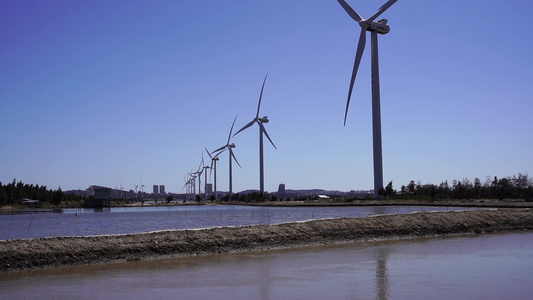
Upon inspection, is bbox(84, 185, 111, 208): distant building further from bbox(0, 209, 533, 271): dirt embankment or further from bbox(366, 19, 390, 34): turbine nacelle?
bbox(0, 209, 533, 271): dirt embankment

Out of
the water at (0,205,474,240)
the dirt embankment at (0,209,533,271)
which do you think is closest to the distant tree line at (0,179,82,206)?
the water at (0,205,474,240)

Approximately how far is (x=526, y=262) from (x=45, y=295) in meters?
15.4

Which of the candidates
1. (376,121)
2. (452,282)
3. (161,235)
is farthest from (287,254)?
(376,121)

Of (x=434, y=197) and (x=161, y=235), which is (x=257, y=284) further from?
(x=434, y=197)

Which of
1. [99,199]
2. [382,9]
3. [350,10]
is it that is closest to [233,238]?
[382,9]

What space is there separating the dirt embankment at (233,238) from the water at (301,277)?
2.28 ft

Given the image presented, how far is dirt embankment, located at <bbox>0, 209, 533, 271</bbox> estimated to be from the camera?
17.6 m

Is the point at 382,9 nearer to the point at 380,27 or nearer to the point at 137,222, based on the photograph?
the point at 380,27

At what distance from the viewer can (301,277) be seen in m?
15.3

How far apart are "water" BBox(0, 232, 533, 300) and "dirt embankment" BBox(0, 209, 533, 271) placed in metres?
0.69

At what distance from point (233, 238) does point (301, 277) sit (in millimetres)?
7082

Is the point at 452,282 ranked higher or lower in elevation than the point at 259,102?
lower

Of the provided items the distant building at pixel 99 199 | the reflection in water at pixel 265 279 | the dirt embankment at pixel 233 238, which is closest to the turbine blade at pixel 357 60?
the dirt embankment at pixel 233 238

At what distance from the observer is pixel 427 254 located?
66.8 feet
